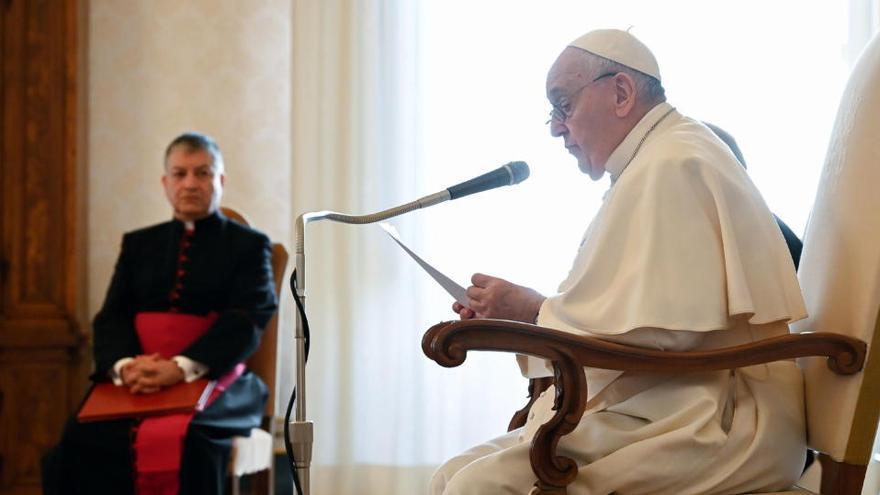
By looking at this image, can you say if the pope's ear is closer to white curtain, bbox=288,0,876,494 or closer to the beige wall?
white curtain, bbox=288,0,876,494

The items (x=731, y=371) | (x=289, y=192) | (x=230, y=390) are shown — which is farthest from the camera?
(x=289, y=192)

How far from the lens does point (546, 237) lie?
4.18 metres

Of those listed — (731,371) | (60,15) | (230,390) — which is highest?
(60,15)

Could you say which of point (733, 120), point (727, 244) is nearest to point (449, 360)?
point (727, 244)

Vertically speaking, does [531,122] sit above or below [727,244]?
above

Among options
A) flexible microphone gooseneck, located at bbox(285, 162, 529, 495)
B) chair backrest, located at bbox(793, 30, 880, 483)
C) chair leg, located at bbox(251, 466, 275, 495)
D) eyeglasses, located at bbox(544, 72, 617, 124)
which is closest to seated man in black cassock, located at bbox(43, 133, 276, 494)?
chair leg, located at bbox(251, 466, 275, 495)

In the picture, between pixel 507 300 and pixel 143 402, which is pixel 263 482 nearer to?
pixel 143 402

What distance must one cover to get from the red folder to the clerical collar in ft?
5.76

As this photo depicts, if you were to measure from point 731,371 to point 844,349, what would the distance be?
20cm

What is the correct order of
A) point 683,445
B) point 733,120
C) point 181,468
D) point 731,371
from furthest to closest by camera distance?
1. point 733,120
2. point 181,468
3. point 731,371
4. point 683,445

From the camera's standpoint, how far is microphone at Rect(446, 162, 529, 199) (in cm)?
181

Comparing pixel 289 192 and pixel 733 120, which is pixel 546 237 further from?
pixel 289 192

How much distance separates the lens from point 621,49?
208cm

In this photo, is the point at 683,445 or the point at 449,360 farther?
the point at 683,445
